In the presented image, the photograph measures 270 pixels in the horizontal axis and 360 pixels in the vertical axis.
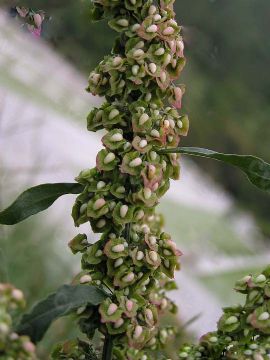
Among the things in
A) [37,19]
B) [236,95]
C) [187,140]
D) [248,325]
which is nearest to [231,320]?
[248,325]

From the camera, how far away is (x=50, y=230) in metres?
1.67

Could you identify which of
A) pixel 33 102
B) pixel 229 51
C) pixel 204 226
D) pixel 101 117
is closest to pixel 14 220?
pixel 101 117

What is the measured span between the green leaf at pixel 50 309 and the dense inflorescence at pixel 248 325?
10cm

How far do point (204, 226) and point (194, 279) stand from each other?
3.09ft

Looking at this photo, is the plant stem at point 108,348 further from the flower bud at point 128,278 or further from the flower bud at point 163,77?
the flower bud at point 163,77

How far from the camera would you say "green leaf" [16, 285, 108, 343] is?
376mm

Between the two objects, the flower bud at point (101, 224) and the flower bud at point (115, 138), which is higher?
the flower bud at point (115, 138)

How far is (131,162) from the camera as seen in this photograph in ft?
1.44

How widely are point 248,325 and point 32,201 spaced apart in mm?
164

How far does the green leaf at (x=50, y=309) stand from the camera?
38cm

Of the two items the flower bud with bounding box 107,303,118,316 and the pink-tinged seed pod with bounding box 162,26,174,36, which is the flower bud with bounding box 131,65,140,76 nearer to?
the pink-tinged seed pod with bounding box 162,26,174,36

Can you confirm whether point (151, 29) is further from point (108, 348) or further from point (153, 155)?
point (108, 348)

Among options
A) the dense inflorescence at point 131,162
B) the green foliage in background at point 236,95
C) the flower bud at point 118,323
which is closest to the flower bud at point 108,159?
the dense inflorescence at point 131,162

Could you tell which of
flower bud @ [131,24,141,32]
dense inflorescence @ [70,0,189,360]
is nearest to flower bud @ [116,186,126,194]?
dense inflorescence @ [70,0,189,360]
